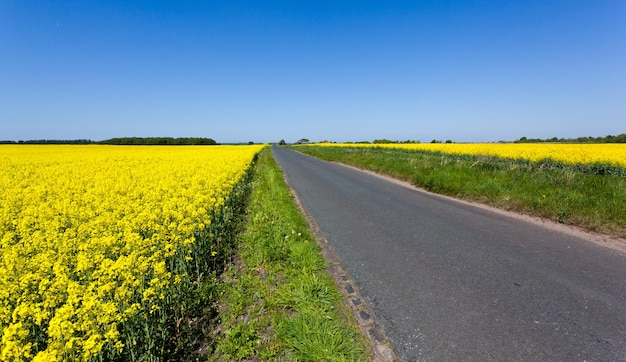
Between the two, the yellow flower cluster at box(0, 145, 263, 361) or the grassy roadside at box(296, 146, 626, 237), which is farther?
the grassy roadside at box(296, 146, 626, 237)

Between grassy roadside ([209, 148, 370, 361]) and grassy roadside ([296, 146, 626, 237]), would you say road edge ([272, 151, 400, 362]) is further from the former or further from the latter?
grassy roadside ([296, 146, 626, 237])

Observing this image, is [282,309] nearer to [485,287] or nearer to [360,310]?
[360,310]

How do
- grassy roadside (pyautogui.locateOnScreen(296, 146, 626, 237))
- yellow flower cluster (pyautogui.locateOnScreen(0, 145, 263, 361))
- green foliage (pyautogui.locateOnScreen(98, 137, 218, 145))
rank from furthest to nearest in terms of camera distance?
green foliage (pyautogui.locateOnScreen(98, 137, 218, 145)), grassy roadside (pyautogui.locateOnScreen(296, 146, 626, 237)), yellow flower cluster (pyautogui.locateOnScreen(0, 145, 263, 361))

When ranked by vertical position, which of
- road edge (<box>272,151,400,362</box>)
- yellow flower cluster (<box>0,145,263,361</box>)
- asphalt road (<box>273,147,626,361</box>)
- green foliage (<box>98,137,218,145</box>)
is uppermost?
green foliage (<box>98,137,218,145</box>)

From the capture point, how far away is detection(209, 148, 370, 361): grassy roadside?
309 centimetres

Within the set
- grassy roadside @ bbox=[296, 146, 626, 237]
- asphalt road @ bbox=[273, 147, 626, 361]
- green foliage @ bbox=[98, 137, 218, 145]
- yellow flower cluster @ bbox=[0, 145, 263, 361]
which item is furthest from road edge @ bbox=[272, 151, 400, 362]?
green foliage @ bbox=[98, 137, 218, 145]

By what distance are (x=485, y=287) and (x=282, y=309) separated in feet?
9.77

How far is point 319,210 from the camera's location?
9422 mm

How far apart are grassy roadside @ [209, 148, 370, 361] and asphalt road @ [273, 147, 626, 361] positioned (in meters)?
0.57

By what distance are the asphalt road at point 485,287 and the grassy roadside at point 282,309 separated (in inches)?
22.3

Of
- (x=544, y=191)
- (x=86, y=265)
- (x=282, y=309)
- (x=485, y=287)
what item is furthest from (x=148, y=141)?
(x=485, y=287)

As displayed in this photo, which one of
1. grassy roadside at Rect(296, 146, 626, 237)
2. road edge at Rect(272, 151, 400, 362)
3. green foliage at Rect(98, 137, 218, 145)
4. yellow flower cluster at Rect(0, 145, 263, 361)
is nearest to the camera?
yellow flower cluster at Rect(0, 145, 263, 361)

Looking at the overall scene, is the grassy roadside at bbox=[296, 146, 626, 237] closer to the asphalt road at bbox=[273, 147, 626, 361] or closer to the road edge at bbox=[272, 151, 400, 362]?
the asphalt road at bbox=[273, 147, 626, 361]

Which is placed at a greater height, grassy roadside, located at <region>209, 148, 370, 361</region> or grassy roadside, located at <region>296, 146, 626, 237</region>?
grassy roadside, located at <region>296, 146, 626, 237</region>
